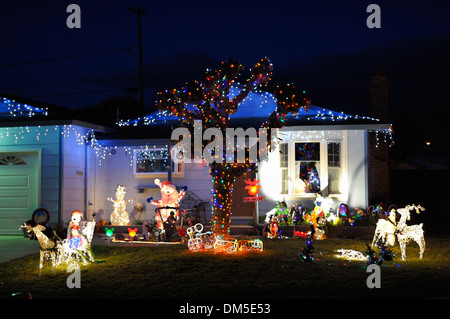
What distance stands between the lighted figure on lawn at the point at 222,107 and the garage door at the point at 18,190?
6.51 m

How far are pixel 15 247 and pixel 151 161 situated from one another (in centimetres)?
591

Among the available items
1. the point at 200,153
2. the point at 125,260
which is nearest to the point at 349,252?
the point at 200,153

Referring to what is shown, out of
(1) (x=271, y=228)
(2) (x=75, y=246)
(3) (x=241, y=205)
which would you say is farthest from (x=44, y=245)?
(3) (x=241, y=205)

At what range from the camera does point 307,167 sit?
16203mm

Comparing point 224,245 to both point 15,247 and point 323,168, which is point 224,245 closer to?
point 15,247

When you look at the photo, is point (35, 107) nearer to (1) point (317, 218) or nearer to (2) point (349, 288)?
(1) point (317, 218)

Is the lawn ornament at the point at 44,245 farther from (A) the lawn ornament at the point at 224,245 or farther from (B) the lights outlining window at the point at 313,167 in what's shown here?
(B) the lights outlining window at the point at 313,167

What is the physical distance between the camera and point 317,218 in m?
14.3

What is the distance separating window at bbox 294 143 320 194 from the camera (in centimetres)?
1612

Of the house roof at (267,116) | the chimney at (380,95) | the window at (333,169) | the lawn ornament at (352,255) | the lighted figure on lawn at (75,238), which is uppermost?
the chimney at (380,95)

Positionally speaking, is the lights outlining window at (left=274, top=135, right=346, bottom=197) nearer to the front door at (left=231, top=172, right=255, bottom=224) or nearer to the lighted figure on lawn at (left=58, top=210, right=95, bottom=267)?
the front door at (left=231, top=172, right=255, bottom=224)

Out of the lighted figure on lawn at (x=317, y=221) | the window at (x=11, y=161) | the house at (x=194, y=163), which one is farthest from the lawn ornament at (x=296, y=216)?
the window at (x=11, y=161)

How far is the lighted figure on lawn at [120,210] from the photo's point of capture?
16.4 metres
